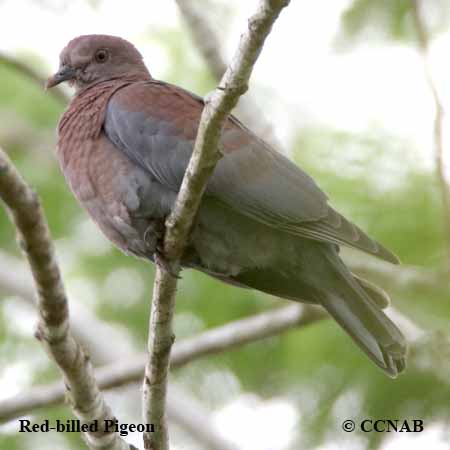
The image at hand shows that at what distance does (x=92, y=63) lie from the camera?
5.08 m

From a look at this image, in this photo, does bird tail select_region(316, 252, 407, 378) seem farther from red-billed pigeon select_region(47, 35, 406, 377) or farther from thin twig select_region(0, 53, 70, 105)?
thin twig select_region(0, 53, 70, 105)

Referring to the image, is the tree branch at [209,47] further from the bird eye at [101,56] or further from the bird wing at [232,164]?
the bird wing at [232,164]

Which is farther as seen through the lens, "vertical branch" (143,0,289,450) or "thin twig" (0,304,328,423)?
"thin twig" (0,304,328,423)

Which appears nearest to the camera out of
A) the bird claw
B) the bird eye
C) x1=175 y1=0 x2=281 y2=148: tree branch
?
the bird claw

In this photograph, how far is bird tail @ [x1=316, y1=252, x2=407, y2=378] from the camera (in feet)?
13.9

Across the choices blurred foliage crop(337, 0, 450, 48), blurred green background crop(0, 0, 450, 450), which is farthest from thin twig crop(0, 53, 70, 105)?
blurred foliage crop(337, 0, 450, 48)

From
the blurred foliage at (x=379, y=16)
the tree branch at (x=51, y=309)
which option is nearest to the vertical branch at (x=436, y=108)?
the blurred foliage at (x=379, y=16)

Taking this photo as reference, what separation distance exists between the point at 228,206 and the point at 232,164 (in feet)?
0.60

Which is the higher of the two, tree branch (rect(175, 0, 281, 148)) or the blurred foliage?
tree branch (rect(175, 0, 281, 148))

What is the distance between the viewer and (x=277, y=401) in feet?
20.0

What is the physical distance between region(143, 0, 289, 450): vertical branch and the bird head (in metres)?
1.44
